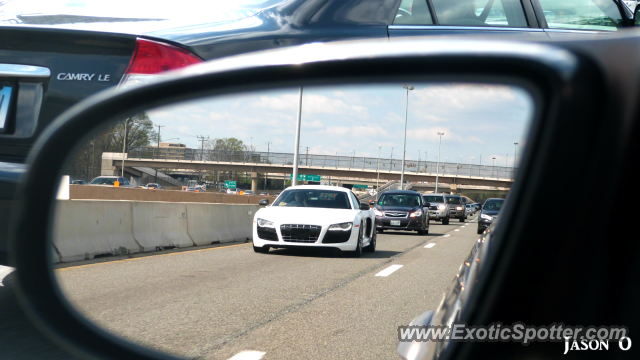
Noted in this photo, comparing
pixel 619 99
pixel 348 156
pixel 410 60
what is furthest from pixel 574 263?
pixel 348 156

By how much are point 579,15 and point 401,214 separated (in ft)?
Result: 54.0

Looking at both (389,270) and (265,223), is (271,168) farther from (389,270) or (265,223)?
(265,223)

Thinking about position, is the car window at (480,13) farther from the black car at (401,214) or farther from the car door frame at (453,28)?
the black car at (401,214)

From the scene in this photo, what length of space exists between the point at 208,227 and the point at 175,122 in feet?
40.0

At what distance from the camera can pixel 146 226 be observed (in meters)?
4.84

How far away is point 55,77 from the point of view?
157 inches

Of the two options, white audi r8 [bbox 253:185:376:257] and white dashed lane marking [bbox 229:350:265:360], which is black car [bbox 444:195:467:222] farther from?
white audi r8 [bbox 253:185:376:257]

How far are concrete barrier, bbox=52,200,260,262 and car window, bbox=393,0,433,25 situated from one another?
2.29 metres

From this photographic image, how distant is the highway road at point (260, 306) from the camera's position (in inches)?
78.5

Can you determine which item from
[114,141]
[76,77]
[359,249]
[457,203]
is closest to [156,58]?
[76,77]

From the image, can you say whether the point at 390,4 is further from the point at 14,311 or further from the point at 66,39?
the point at 14,311

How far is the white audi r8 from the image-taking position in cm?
1081

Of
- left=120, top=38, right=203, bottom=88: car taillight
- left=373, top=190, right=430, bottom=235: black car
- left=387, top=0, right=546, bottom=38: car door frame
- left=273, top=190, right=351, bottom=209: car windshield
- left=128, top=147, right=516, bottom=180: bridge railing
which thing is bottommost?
left=373, top=190, right=430, bottom=235: black car

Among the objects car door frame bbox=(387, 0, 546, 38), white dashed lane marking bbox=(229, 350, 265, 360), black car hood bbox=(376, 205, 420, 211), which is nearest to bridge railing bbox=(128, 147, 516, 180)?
white dashed lane marking bbox=(229, 350, 265, 360)
